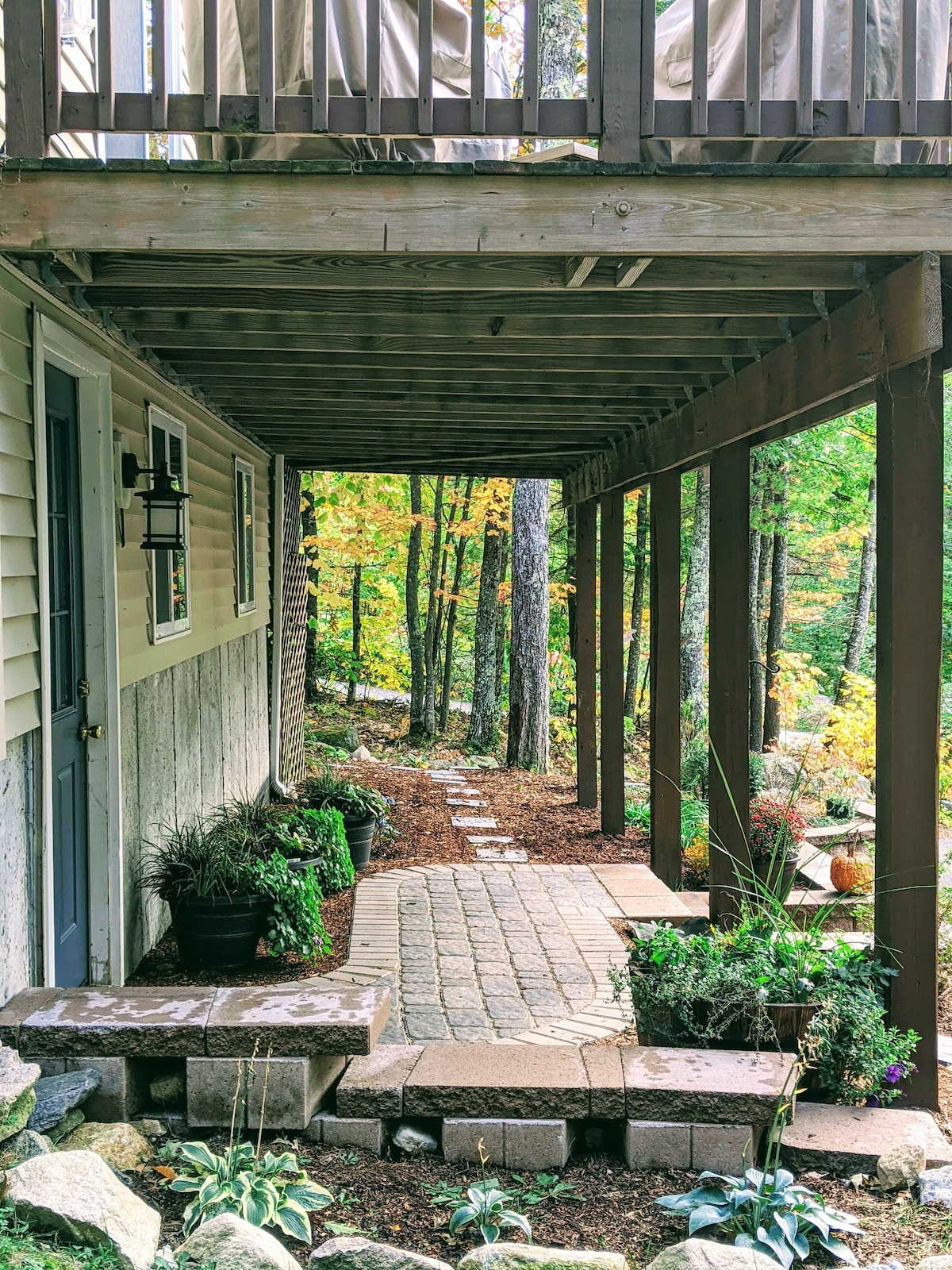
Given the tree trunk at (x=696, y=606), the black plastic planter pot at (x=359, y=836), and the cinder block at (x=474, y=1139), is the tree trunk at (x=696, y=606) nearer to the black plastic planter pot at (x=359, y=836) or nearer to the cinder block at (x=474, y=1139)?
the black plastic planter pot at (x=359, y=836)

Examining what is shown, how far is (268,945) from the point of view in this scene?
4730mm

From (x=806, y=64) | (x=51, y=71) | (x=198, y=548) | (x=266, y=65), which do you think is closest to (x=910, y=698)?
(x=806, y=64)

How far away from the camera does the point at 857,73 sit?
9.62 ft

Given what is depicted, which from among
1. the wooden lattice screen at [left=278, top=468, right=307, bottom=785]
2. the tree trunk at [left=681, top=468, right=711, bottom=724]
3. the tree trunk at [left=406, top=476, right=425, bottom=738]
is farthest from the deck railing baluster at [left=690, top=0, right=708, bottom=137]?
the tree trunk at [left=406, top=476, right=425, bottom=738]

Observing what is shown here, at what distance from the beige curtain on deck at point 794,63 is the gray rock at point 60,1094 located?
130 inches

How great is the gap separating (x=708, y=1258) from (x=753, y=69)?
295 cm

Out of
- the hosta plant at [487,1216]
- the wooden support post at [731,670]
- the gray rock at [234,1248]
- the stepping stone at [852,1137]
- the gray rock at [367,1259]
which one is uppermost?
the wooden support post at [731,670]

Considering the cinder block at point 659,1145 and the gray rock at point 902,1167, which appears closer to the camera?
the gray rock at point 902,1167

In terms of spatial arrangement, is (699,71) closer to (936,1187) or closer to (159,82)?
(159,82)

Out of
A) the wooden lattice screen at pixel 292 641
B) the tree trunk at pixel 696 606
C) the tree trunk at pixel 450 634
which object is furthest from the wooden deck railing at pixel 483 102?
the tree trunk at pixel 450 634

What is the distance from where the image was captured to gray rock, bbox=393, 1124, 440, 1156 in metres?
3.13

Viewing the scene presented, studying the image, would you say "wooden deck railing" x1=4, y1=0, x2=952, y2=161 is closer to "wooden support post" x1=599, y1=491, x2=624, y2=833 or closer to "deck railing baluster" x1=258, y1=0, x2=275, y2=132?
"deck railing baluster" x1=258, y1=0, x2=275, y2=132

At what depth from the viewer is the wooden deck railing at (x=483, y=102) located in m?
2.90

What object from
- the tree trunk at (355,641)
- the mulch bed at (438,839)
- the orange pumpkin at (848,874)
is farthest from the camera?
the tree trunk at (355,641)
